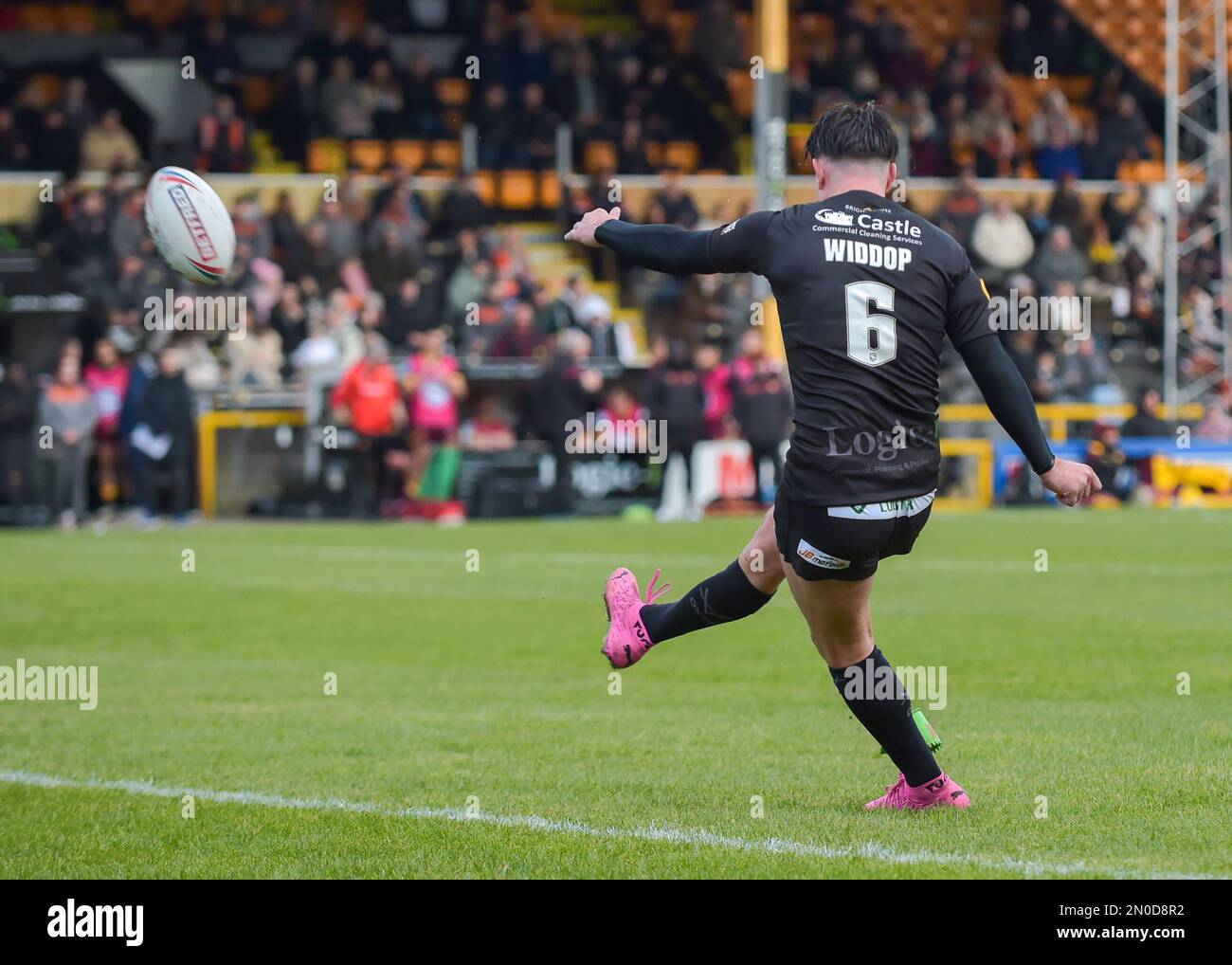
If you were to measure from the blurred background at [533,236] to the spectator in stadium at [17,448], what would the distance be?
0.14 ft

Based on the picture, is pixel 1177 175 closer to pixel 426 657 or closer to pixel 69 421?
pixel 69 421

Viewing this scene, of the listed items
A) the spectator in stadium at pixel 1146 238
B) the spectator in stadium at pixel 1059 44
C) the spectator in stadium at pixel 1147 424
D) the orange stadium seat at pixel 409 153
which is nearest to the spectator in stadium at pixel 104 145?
the orange stadium seat at pixel 409 153

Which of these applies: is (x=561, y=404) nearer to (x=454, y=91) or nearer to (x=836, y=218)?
(x=454, y=91)

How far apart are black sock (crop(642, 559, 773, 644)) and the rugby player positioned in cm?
45

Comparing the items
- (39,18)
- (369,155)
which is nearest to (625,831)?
(369,155)

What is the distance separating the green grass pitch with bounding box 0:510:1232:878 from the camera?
5922mm

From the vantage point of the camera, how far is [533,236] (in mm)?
27750

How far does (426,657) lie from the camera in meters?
11.0

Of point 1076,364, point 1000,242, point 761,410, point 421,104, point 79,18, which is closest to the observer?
point 761,410

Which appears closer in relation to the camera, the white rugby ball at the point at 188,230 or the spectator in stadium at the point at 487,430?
the white rugby ball at the point at 188,230

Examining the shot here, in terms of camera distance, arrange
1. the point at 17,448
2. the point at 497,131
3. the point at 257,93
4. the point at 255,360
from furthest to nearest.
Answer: the point at 257,93 < the point at 497,131 < the point at 255,360 < the point at 17,448

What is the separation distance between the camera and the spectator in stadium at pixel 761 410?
22.4 meters

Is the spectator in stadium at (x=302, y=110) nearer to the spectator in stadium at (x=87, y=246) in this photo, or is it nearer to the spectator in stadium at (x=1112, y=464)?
the spectator in stadium at (x=87, y=246)

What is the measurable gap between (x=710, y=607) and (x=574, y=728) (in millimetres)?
2055
